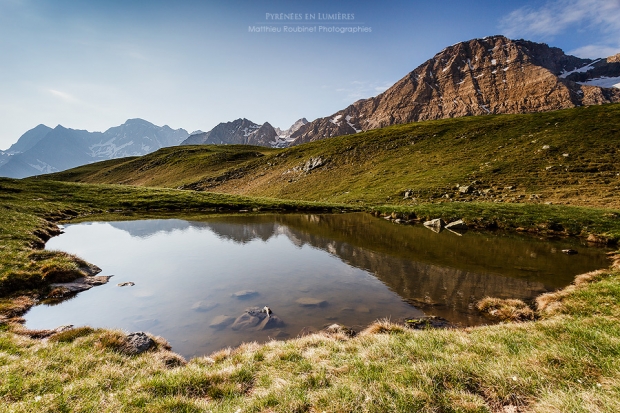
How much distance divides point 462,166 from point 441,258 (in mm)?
42909

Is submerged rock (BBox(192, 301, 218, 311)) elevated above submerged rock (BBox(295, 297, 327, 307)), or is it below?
above

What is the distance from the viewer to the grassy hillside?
42344 mm

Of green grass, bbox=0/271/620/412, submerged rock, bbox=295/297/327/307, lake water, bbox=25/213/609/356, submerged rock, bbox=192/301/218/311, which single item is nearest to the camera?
green grass, bbox=0/271/620/412

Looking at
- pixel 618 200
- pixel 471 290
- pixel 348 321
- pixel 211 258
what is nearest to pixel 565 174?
pixel 618 200

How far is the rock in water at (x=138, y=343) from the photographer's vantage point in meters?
9.07

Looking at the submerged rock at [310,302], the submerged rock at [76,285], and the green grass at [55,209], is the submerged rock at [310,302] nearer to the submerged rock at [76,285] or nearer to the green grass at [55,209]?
Result: the submerged rock at [76,285]

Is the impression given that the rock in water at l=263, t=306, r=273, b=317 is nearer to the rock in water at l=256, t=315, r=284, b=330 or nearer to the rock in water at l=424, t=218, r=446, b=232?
the rock in water at l=256, t=315, r=284, b=330

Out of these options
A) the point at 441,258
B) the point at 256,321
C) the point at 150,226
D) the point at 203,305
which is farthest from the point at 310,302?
the point at 150,226

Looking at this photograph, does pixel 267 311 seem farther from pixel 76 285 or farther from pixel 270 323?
pixel 76 285

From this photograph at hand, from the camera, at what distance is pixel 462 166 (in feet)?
181

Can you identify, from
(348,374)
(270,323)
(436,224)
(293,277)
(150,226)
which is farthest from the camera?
(150,226)

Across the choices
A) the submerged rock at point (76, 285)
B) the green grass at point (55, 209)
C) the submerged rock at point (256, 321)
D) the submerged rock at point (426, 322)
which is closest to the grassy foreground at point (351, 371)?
the submerged rock at point (426, 322)

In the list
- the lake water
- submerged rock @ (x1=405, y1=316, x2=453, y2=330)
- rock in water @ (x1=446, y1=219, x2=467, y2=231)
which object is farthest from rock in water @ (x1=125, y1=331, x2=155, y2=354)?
rock in water @ (x1=446, y1=219, x2=467, y2=231)

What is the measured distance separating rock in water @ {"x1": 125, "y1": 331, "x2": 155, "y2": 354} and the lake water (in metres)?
0.96
